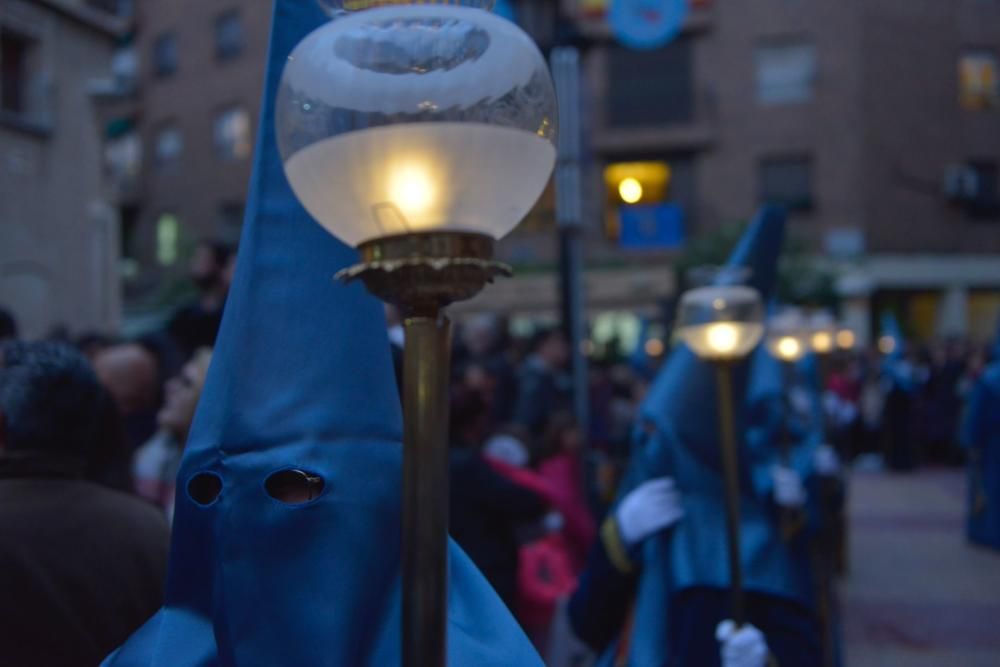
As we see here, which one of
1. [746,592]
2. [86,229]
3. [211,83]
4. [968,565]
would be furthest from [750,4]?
[746,592]

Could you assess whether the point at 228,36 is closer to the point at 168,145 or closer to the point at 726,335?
the point at 168,145

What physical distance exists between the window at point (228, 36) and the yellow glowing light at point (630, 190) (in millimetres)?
11819

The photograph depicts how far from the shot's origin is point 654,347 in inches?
406

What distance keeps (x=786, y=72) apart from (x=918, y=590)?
19.8m

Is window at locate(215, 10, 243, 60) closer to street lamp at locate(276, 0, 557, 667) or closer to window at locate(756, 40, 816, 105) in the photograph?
window at locate(756, 40, 816, 105)

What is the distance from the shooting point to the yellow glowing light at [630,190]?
23328 millimetres

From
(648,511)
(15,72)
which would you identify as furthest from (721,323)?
(15,72)

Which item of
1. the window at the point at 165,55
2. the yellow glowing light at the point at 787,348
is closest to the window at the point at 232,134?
the window at the point at 165,55

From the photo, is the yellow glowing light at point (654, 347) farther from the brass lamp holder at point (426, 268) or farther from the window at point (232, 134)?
the window at point (232, 134)

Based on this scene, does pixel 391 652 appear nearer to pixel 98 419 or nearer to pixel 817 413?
pixel 98 419

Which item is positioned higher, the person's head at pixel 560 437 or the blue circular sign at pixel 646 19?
the blue circular sign at pixel 646 19

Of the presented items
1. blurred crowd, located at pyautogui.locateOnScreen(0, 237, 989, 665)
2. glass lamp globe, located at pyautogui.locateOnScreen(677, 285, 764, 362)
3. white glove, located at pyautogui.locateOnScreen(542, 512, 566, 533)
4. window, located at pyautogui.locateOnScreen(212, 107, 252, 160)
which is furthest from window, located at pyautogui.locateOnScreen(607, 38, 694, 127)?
glass lamp globe, located at pyautogui.locateOnScreen(677, 285, 764, 362)

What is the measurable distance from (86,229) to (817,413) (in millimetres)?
11986

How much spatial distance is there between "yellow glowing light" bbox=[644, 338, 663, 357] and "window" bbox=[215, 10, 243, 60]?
2179cm
